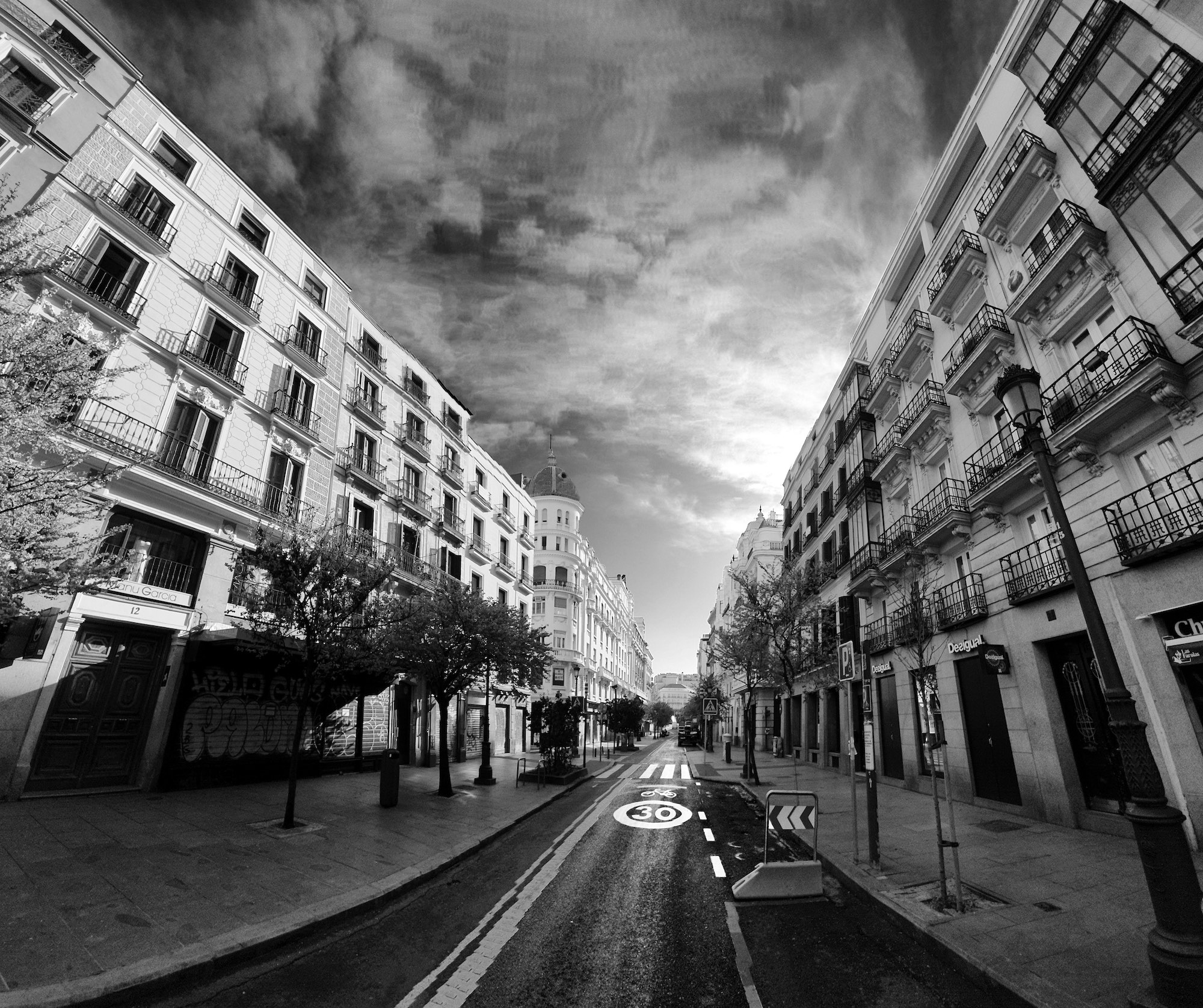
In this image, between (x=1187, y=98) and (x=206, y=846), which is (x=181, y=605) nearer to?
(x=206, y=846)

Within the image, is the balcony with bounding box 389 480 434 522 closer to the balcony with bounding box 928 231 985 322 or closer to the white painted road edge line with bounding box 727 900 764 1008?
the white painted road edge line with bounding box 727 900 764 1008

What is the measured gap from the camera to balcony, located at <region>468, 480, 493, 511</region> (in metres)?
31.8

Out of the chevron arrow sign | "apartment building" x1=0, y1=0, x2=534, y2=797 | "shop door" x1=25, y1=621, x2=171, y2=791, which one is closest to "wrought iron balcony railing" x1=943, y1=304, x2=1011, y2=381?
the chevron arrow sign

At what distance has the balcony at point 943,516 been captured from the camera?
1616 cm

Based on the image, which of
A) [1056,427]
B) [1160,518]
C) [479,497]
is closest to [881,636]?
[1056,427]

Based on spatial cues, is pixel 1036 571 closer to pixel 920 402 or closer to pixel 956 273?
pixel 920 402

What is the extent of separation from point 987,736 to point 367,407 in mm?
25587

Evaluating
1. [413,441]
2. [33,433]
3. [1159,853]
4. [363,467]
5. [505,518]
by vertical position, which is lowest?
[1159,853]

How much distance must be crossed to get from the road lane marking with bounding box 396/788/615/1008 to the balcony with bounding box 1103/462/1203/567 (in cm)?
1200

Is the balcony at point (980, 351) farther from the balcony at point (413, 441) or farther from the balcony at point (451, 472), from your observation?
the balcony at point (451, 472)

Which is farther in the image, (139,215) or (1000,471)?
(139,215)

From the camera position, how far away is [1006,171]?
1529 cm

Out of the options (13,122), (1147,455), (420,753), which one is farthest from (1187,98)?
(420,753)

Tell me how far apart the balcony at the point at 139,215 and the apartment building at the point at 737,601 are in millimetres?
24178
